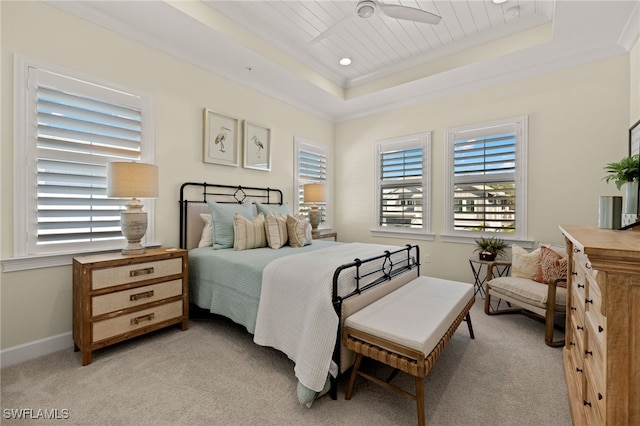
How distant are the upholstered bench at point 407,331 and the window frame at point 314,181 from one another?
2633mm

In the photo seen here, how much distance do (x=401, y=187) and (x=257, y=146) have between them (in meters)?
2.24

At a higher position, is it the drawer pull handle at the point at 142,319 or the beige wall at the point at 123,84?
the beige wall at the point at 123,84

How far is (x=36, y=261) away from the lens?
2199 millimetres

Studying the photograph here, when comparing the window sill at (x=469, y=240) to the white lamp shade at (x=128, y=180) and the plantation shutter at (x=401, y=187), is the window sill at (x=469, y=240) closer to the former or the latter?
the plantation shutter at (x=401, y=187)

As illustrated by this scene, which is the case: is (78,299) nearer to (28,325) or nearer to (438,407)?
(28,325)

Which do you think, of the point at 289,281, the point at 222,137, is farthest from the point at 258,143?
the point at 289,281

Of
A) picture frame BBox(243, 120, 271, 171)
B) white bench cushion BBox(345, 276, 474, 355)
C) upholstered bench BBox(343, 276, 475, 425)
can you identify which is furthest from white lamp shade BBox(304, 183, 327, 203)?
upholstered bench BBox(343, 276, 475, 425)

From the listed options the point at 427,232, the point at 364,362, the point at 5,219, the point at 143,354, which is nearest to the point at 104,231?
the point at 5,219

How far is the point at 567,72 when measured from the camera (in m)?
3.16

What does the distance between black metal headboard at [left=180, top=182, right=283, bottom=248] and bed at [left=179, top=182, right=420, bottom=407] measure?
0.01m

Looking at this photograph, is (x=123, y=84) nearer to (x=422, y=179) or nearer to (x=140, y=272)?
(x=140, y=272)

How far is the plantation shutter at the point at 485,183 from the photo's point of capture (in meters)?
3.54

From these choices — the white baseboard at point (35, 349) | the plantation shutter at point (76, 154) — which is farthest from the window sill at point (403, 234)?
the white baseboard at point (35, 349)

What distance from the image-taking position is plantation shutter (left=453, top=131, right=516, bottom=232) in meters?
3.54
